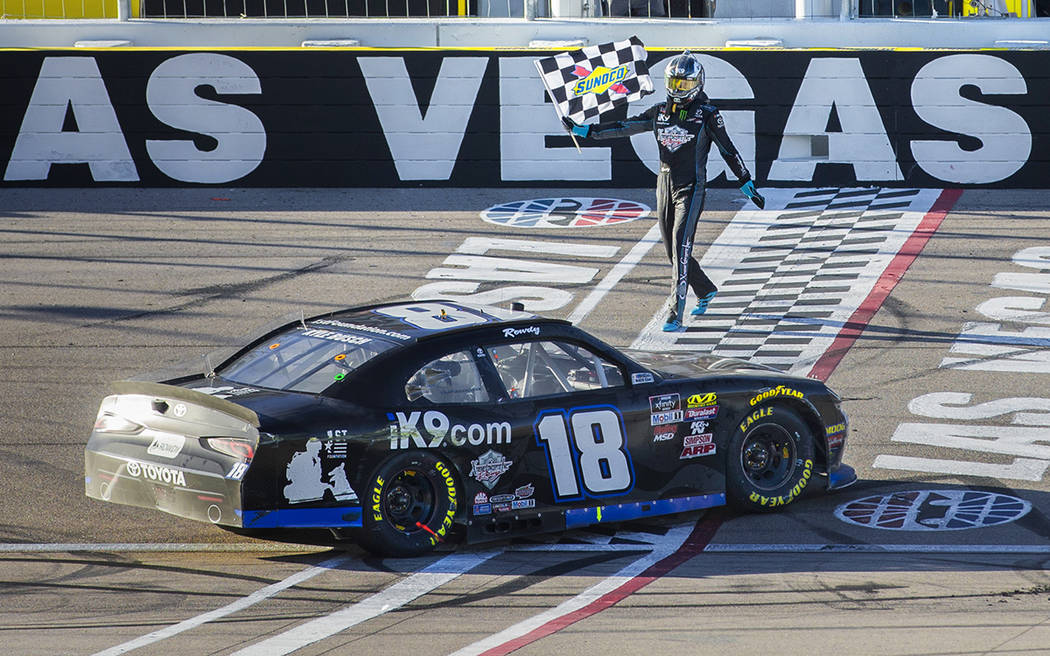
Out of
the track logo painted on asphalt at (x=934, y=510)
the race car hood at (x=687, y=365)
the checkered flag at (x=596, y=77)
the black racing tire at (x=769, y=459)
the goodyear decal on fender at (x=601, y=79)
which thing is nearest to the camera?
the track logo painted on asphalt at (x=934, y=510)

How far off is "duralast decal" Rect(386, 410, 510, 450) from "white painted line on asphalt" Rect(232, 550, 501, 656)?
575mm

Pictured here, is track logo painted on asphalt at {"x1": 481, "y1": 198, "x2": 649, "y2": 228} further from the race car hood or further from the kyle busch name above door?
the race car hood

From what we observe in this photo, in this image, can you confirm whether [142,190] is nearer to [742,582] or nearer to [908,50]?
[908,50]

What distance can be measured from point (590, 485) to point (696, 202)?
5.16 meters

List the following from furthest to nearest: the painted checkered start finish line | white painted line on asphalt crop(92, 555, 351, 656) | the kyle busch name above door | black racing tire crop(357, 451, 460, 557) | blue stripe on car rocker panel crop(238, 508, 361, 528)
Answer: the kyle busch name above door → the painted checkered start finish line → black racing tire crop(357, 451, 460, 557) → blue stripe on car rocker panel crop(238, 508, 361, 528) → white painted line on asphalt crop(92, 555, 351, 656)

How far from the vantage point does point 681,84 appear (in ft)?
39.7

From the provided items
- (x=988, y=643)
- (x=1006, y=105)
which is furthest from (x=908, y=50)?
(x=988, y=643)

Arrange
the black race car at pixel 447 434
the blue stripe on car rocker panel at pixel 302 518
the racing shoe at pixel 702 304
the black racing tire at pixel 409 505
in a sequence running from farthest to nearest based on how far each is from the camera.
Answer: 1. the racing shoe at pixel 702 304
2. the black racing tire at pixel 409 505
3. the black race car at pixel 447 434
4. the blue stripe on car rocker panel at pixel 302 518

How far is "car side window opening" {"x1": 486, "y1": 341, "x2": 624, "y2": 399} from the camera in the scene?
756cm

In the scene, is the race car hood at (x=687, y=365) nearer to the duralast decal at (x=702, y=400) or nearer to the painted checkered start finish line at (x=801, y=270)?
the duralast decal at (x=702, y=400)

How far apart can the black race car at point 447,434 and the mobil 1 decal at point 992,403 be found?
1018 millimetres

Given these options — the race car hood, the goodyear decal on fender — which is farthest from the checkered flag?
the race car hood

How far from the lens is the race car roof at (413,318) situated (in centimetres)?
753

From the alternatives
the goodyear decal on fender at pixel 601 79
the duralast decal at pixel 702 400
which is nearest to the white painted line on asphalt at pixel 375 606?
the duralast decal at pixel 702 400
